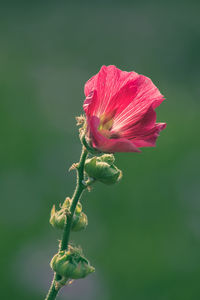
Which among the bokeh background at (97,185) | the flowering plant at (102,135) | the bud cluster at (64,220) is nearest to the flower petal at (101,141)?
the flowering plant at (102,135)

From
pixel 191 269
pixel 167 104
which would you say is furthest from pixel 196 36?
pixel 191 269

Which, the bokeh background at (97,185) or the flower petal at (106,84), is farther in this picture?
the bokeh background at (97,185)

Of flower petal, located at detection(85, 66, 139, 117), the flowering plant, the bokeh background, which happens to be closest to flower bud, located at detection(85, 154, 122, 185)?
the flowering plant

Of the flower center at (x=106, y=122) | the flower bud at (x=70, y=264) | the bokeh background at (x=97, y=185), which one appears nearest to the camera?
the flower bud at (x=70, y=264)

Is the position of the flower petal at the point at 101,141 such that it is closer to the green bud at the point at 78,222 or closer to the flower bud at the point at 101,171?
the flower bud at the point at 101,171

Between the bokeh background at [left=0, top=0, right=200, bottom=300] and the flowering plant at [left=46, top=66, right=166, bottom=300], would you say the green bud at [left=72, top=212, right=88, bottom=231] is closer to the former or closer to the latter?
the flowering plant at [left=46, top=66, right=166, bottom=300]

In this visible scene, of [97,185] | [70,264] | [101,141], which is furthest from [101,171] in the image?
Result: [97,185]
